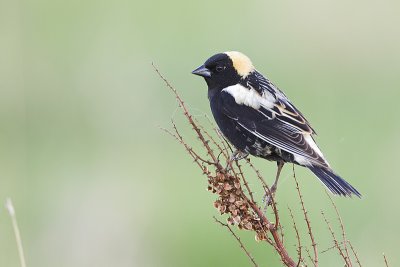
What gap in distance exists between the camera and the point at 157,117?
9.16 metres

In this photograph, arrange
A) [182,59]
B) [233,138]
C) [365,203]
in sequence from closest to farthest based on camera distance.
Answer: [233,138] → [365,203] → [182,59]

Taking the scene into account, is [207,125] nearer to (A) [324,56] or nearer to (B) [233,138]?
(A) [324,56]

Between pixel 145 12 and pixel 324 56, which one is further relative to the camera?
pixel 145 12

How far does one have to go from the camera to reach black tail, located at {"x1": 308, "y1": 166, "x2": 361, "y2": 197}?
4.66m

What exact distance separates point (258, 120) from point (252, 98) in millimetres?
141

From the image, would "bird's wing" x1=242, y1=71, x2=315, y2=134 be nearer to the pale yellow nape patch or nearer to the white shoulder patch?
the white shoulder patch

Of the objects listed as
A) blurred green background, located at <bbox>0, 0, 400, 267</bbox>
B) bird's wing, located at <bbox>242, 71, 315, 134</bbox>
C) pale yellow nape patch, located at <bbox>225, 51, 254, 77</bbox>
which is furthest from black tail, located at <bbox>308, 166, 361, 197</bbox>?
blurred green background, located at <bbox>0, 0, 400, 267</bbox>

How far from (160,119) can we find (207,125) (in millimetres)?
385

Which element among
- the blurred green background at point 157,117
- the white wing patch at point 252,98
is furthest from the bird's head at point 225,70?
the blurred green background at point 157,117

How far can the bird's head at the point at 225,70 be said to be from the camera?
535 cm

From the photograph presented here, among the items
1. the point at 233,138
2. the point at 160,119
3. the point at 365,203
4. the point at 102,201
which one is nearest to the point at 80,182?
the point at 102,201

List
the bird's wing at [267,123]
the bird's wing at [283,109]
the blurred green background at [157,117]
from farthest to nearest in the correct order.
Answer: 1. the blurred green background at [157,117]
2. the bird's wing at [283,109]
3. the bird's wing at [267,123]

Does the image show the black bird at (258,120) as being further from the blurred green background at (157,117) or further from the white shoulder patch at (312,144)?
the blurred green background at (157,117)

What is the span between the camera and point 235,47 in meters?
10.6
